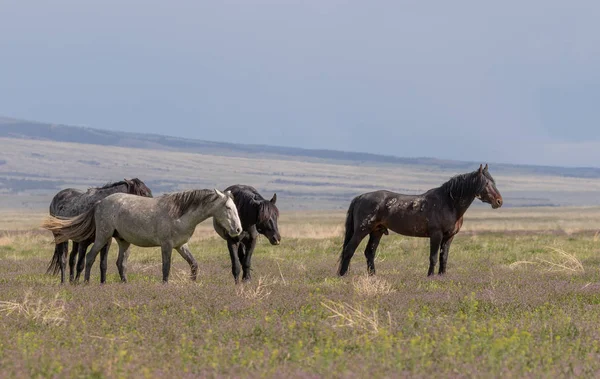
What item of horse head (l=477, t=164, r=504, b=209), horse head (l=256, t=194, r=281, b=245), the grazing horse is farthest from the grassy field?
horse head (l=477, t=164, r=504, b=209)

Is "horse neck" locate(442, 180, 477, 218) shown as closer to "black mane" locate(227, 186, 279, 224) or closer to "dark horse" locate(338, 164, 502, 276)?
"dark horse" locate(338, 164, 502, 276)

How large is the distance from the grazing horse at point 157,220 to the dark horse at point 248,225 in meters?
0.81

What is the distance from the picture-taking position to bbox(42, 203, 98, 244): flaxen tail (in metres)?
17.3

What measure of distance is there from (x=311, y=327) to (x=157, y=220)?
A: 589 centimetres

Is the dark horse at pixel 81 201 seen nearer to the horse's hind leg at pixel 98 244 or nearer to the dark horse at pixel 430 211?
the horse's hind leg at pixel 98 244

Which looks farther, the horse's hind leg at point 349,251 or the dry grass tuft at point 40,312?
the horse's hind leg at point 349,251

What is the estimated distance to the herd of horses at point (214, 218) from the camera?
52.2 feet

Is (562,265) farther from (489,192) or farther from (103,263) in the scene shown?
(103,263)

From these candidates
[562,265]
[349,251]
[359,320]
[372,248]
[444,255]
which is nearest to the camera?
[359,320]

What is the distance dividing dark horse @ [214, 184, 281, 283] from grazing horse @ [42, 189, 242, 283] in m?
0.81

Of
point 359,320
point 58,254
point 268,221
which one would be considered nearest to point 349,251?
point 268,221

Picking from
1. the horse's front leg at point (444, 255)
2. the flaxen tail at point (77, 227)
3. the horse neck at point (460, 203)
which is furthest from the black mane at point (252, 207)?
the horse neck at point (460, 203)

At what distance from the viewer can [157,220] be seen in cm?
1605

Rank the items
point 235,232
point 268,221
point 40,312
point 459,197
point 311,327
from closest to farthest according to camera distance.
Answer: point 311,327 → point 40,312 → point 235,232 → point 268,221 → point 459,197
